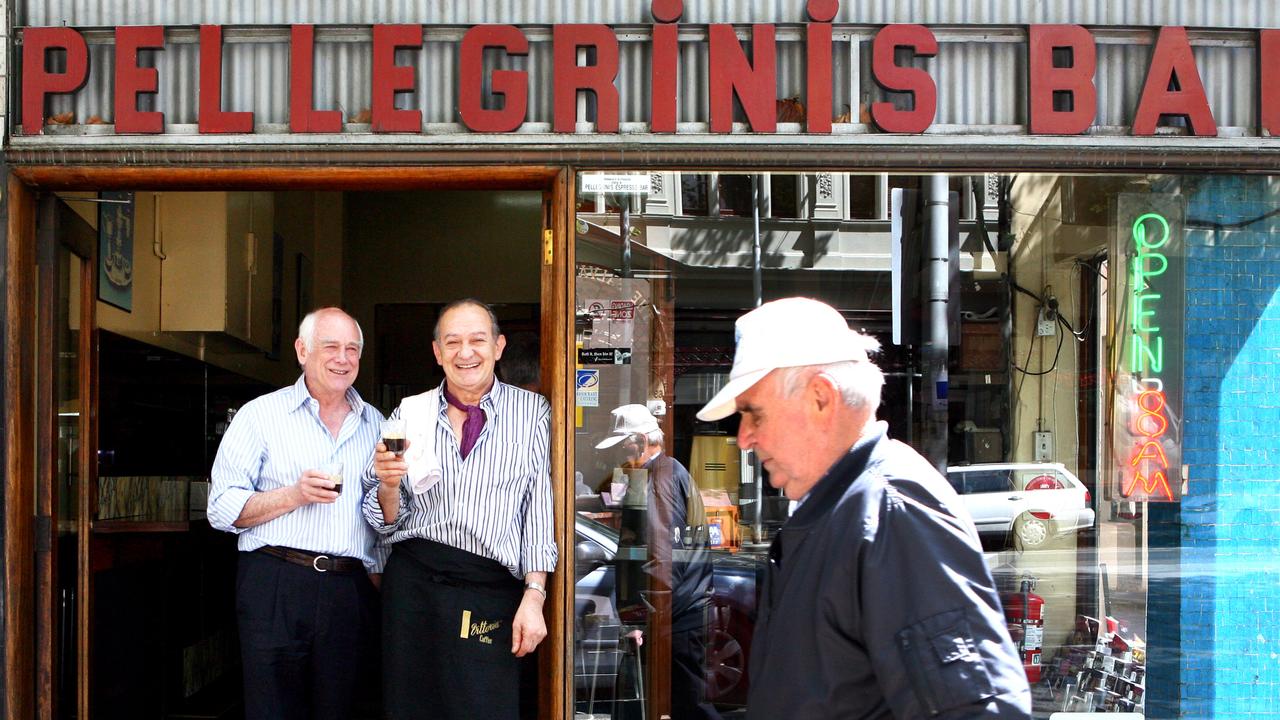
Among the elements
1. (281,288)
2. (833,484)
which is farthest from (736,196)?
(281,288)

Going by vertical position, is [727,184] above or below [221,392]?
above

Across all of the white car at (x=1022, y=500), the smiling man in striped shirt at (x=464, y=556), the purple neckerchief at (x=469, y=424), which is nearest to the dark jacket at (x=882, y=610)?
the smiling man in striped shirt at (x=464, y=556)

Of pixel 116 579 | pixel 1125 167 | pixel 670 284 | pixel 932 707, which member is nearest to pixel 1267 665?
pixel 1125 167

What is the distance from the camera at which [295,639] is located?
4.01 metres

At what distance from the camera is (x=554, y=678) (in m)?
4.19

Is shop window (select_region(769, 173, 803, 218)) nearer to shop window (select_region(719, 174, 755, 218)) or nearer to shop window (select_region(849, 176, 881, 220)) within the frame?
shop window (select_region(719, 174, 755, 218))

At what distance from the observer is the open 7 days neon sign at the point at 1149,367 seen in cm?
441

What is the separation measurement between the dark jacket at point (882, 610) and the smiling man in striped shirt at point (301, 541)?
2169 mm

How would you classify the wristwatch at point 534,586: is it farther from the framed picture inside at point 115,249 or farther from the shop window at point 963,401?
the framed picture inside at point 115,249

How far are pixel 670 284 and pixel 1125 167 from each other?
1634 millimetres

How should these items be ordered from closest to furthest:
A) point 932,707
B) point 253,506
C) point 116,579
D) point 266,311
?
point 932,707 → point 253,506 → point 116,579 → point 266,311

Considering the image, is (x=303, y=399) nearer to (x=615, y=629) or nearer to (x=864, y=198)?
(x=615, y=629)

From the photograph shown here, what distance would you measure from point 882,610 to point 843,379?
0.43 meters

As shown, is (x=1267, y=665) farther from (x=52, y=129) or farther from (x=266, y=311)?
(x=266, y=311)
